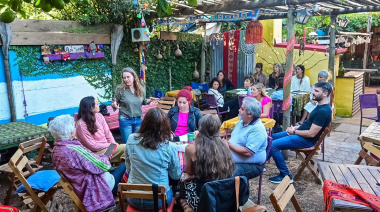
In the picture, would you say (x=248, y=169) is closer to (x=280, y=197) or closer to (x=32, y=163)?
(x=280, y=197)

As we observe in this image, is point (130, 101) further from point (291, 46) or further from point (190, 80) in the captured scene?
point (190, 80)

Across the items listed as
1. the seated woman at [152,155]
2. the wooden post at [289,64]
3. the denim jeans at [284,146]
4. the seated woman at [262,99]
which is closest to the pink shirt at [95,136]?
the seated woman at [152,155]

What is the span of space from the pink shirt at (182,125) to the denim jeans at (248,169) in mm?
1198

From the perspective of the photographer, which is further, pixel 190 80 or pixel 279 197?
pixel 190 80

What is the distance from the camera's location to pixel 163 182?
2.90 metres

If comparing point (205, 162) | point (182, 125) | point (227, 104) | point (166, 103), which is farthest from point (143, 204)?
point (227, 104)

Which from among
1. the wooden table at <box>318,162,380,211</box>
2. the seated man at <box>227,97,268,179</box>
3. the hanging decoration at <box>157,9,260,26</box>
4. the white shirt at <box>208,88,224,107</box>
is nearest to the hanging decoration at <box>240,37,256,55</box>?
the hanging decoration at <box>157,9,260,26</box>

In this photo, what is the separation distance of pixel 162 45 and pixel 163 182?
21.9 ft

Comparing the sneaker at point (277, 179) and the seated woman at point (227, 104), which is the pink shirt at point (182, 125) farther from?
the seated woman at point (227, 104)

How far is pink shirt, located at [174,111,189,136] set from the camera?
4.59 metres

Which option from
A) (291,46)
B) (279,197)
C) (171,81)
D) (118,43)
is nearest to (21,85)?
(118,43)

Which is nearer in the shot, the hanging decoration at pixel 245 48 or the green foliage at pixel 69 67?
the green foliage at pixel 69 67

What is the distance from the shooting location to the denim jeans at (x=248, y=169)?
138 inches

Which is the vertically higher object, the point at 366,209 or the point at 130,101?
the point at 130,101
